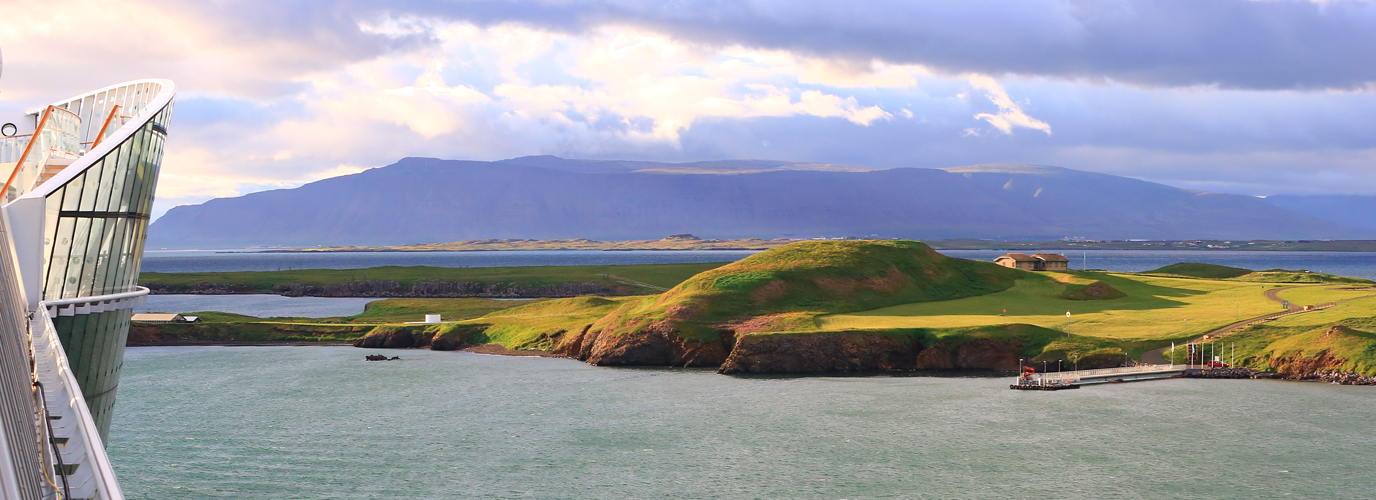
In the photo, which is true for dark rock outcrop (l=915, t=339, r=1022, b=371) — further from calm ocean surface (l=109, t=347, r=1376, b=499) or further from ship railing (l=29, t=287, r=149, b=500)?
ship railing (l=29, t=287, r=149, b=500)

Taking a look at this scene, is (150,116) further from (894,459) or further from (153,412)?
(153,412)

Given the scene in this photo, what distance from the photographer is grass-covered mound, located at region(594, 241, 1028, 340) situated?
85.7 metres

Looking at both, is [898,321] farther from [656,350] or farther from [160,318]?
[160,318]

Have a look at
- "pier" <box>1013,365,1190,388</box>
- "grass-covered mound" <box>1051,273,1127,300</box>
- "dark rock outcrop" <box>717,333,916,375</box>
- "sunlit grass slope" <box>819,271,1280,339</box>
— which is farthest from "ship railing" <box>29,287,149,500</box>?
"grass-covered mound" <box>1051,273,1127,300</box>

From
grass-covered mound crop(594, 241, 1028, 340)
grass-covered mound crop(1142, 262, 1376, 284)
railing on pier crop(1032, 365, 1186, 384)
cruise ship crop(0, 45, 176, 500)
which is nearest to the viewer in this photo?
cruise ship crop(0, 45, 176, 500)

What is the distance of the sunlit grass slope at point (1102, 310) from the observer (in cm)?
7894

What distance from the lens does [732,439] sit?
159 ft

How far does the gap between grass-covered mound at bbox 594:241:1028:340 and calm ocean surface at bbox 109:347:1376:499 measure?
13291mm

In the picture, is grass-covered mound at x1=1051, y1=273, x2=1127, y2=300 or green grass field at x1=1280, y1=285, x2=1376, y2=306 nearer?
green grass field at x1=1280, y1=285, x2=1376, y2=306

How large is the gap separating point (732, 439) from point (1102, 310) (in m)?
52.5

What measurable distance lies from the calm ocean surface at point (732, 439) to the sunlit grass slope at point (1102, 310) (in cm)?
1293

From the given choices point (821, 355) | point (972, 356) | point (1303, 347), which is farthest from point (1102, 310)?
point (821, 355)

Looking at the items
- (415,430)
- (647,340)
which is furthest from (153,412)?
(647,340)

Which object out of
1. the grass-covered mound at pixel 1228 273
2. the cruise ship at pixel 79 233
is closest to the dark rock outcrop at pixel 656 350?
the cruise ship at pixel 79 233
